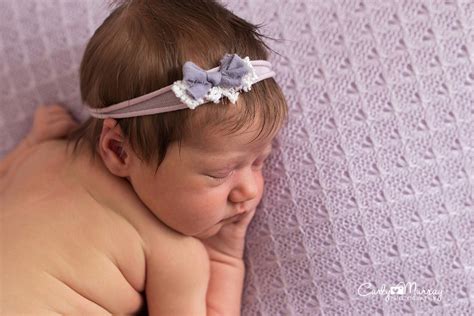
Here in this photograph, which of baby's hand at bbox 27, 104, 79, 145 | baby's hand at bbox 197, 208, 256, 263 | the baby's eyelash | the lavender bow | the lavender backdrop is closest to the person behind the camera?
the lavender bow

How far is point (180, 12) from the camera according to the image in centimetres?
122

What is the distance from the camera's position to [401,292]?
142 cm

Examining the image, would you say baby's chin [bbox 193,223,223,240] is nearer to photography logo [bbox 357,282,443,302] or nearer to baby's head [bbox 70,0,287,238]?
baby's head [bbox 70,0,287,238]

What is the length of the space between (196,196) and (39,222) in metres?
0.36

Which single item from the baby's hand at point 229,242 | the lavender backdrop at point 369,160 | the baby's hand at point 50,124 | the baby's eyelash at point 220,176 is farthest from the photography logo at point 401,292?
the baby's hand at point 50,124

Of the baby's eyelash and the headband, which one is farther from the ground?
the headband

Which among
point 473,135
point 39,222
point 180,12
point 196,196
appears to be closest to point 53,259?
point 39,222

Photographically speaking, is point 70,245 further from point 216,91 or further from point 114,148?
point 216,91

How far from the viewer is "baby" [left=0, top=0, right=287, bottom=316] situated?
1.20 metres

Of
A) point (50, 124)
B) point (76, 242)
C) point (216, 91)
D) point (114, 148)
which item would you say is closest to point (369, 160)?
point (216, 91)

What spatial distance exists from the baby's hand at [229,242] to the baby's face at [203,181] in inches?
3.8

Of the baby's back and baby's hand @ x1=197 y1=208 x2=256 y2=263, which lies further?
baby's hand @ x1=197 y1=208 x2=256 y2=263

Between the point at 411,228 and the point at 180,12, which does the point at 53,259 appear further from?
the point at 411,228

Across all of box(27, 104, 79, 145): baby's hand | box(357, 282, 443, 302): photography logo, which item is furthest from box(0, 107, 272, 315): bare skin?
box(357, 282, 443, 302): photography logo
